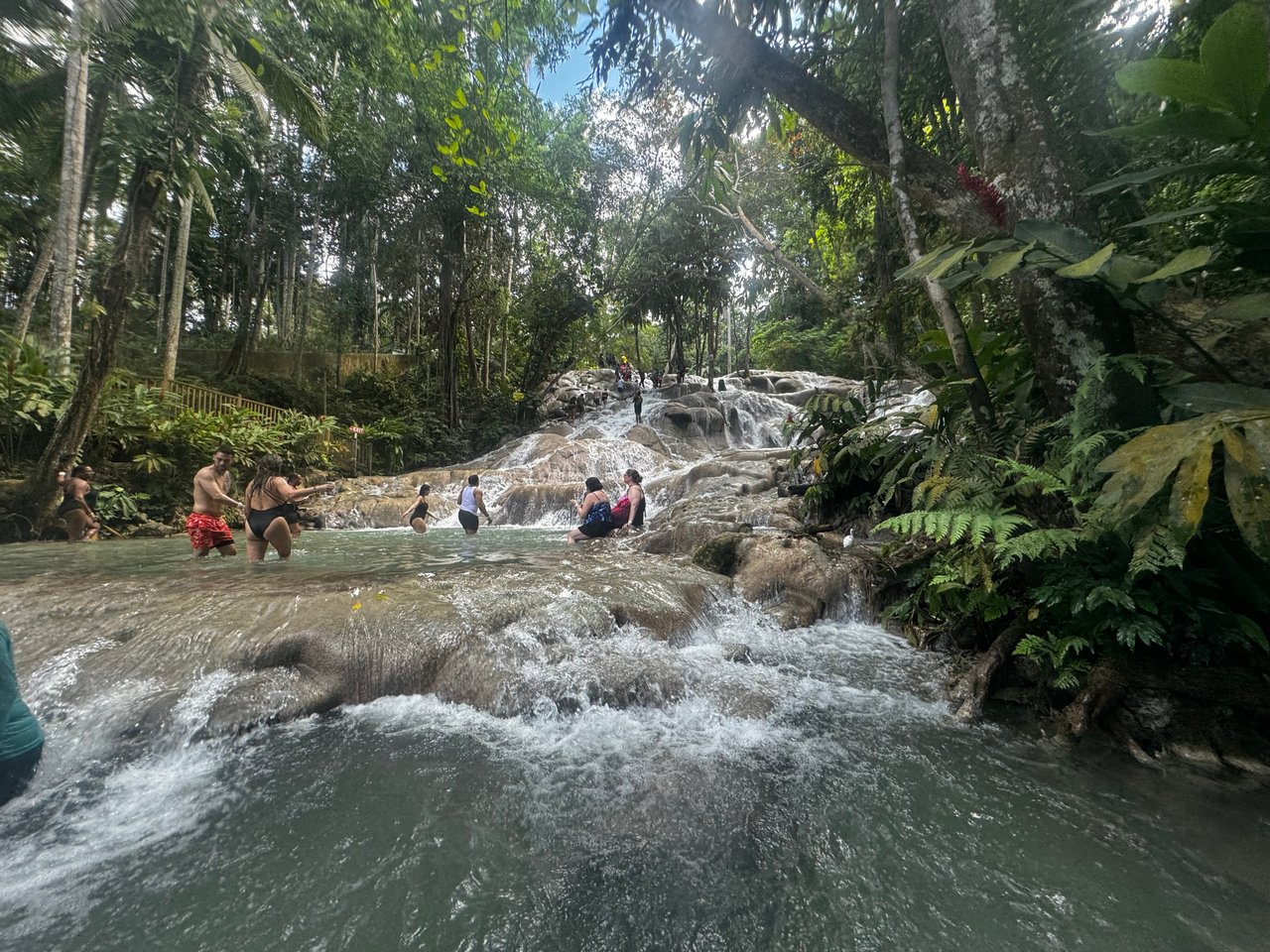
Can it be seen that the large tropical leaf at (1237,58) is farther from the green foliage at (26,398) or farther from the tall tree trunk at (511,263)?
the tall tree trunk at (511,263)

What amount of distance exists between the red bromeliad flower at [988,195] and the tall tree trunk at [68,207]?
46.8 feet

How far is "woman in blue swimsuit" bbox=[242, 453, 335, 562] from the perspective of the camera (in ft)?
21.6

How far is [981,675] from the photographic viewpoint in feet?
11.2

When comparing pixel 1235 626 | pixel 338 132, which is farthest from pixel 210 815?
pixel 338 132

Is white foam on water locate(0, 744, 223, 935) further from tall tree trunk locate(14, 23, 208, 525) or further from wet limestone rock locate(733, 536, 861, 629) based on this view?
tall tree trunk locate(14, 23, 208, 525)

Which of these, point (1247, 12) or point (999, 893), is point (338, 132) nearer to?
point (1247, 12)

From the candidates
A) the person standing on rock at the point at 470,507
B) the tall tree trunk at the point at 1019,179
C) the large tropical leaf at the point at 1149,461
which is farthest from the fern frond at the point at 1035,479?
the person standing on rock at the point at 470,507

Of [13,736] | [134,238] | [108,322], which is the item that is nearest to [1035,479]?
[13,736]

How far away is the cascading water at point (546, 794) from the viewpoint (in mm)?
1829

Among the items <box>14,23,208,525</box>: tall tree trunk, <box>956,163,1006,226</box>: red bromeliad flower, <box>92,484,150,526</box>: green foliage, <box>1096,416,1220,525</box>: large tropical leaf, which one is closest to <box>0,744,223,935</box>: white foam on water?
<box>1096,416,1220,525</box>: large tropical leaf

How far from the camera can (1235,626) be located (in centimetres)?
258

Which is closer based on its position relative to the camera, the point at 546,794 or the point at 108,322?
the point at 546,794

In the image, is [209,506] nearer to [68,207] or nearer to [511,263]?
[68,207]

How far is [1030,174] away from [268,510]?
8016 millimetres
